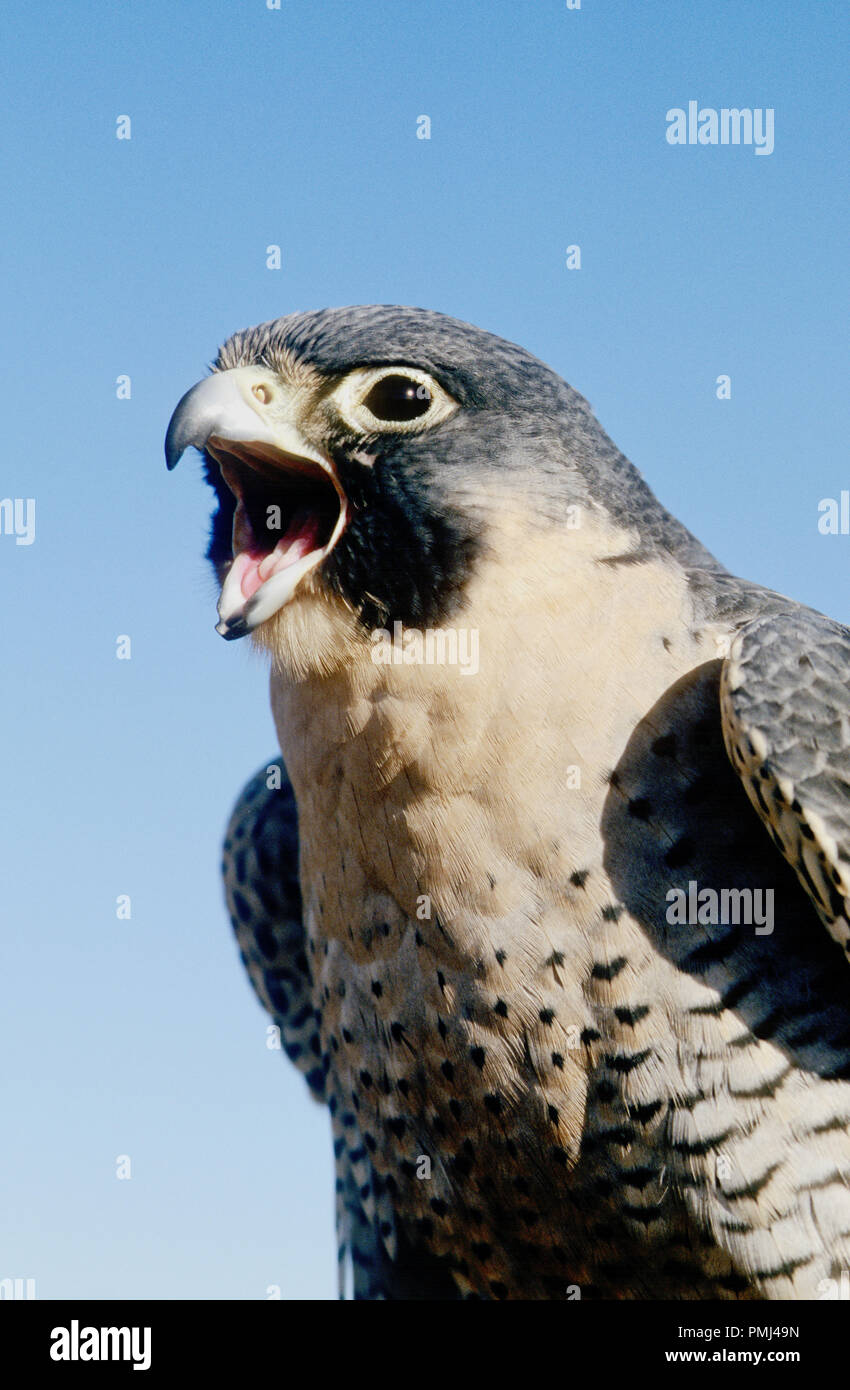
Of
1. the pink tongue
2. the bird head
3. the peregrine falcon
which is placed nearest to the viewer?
the peregrine falcon

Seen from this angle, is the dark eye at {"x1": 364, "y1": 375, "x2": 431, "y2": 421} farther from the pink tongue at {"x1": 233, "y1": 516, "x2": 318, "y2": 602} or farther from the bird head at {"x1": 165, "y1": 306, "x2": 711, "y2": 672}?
the pink tongue at {"x1": 233, "y1": 516, "x2": 318, "y2": 602}

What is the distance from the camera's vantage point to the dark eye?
364 cm

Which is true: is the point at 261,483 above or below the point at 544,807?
above

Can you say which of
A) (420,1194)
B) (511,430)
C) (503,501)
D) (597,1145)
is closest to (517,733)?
(503,501)

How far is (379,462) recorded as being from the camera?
3.59 m

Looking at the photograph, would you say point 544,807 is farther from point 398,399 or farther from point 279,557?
point 398,399

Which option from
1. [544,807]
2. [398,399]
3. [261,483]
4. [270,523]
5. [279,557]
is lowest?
[544,807]

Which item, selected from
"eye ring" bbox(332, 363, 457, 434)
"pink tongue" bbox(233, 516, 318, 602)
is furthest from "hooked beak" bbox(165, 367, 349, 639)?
"eye ring" bbox(332, 363, 457, 434)

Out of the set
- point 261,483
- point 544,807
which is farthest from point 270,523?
point 544,807

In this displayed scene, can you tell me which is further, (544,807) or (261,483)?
(261,483)

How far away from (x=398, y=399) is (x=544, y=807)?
3.91 feet

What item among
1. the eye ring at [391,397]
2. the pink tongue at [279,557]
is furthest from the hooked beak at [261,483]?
the eye ring at [391,397]

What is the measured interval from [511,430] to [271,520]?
2.42 feet

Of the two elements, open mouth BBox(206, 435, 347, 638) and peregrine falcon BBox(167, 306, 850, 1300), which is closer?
peregrine falcon BBox(167, 306, 850, 1300)
